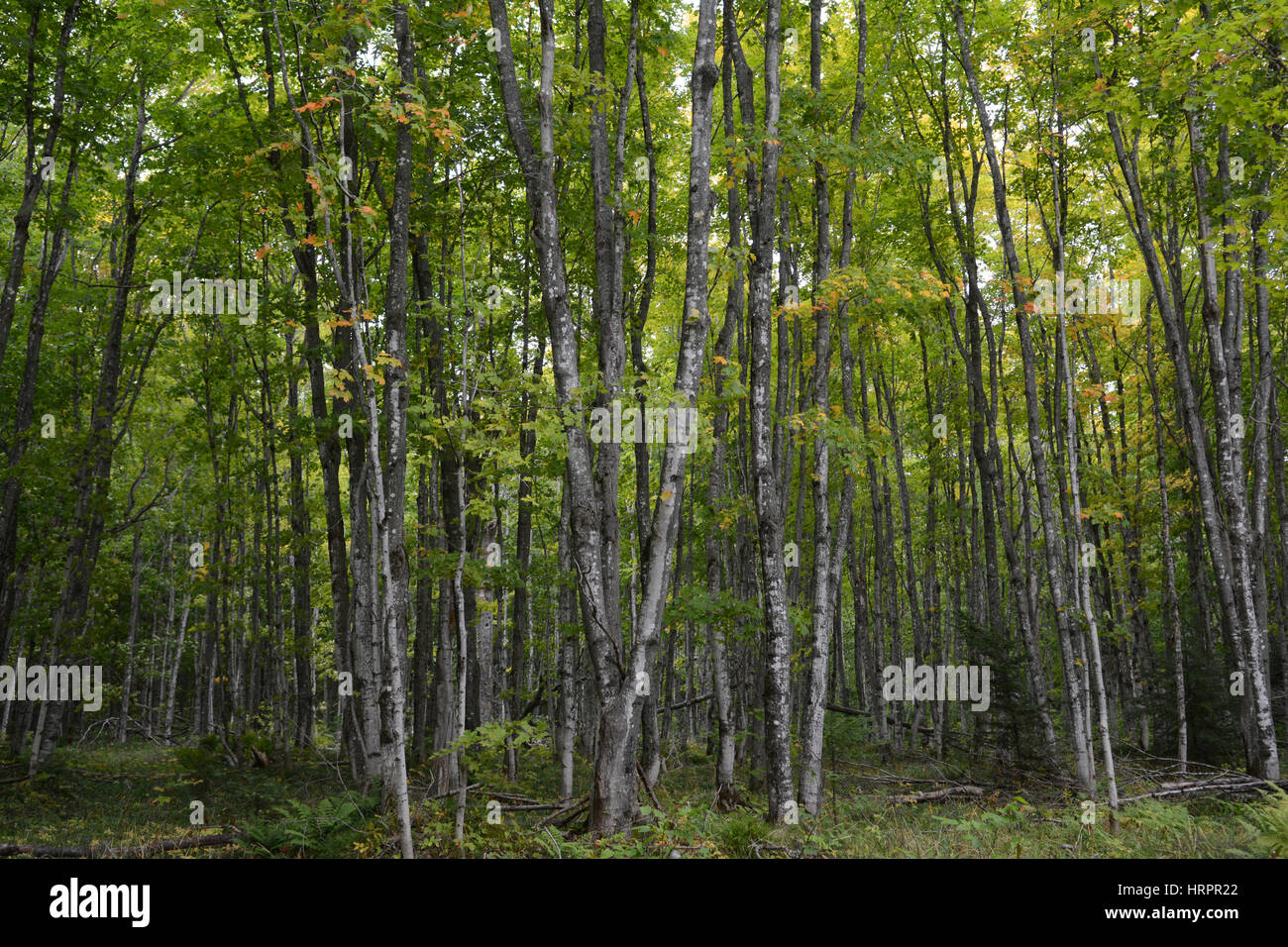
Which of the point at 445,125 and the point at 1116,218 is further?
the point at 1116,218

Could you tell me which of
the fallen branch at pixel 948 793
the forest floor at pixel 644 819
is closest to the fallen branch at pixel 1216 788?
the forest floor at pixel 644 819

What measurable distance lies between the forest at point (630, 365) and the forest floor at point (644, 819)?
77 mm

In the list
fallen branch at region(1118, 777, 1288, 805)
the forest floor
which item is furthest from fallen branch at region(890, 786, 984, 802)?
fallen branch at region(1118, 777, 1288, 805)

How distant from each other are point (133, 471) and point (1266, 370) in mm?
28324

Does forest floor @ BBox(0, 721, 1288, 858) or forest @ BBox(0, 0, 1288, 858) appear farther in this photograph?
forest @ BBox(0, 0, 1288, 858)

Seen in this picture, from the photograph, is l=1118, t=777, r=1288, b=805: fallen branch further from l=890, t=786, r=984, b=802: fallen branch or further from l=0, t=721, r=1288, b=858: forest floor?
l=890, t=786, r=984, b=802: fallen branch

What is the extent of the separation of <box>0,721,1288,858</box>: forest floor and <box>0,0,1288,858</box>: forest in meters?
0.08

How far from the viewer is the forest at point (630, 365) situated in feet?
23.7

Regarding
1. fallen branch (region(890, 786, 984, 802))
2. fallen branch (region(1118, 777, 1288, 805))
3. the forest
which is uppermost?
the forest

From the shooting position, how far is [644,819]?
6957 mm

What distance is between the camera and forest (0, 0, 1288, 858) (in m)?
7.24

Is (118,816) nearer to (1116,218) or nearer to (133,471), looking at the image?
(133,471)
